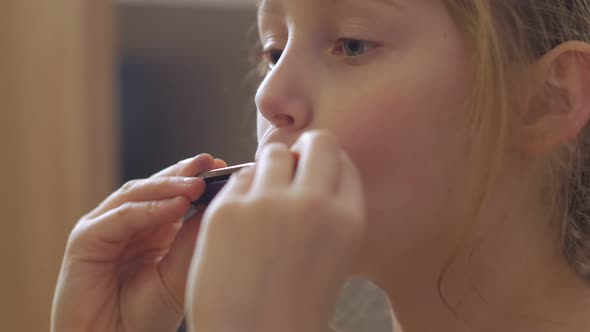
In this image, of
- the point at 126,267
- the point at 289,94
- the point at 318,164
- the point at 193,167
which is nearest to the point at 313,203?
the point at 318,164

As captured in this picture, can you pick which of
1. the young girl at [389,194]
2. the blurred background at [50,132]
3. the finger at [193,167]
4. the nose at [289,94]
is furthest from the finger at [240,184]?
the blurred background at [50,132]

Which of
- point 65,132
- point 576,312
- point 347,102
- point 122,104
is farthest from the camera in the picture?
point 122,104

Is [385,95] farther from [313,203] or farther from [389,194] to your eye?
[313,203]

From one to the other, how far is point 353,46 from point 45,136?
0.98 meters

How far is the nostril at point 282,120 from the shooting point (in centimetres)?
68

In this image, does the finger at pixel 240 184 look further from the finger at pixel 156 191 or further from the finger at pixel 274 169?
the finger at pixel 156 191

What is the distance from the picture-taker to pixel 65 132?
146 centimetres

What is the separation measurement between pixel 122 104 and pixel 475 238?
105 cm

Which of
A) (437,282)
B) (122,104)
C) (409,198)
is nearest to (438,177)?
(409,198)

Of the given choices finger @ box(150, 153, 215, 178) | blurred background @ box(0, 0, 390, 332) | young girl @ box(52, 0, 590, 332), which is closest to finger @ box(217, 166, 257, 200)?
young girl @ box(52, 0, 590, 332)

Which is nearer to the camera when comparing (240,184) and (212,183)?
(240,184)

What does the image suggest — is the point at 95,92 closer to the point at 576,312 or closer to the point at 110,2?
the point at 110,2

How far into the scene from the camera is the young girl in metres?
0.49

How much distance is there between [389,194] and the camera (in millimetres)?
677
